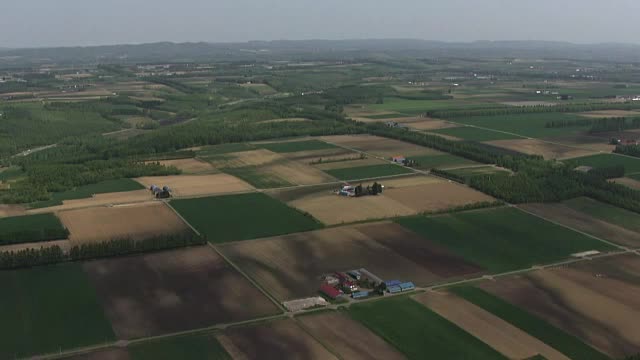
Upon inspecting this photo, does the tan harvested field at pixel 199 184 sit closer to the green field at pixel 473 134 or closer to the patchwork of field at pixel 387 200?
the patchwork of field at pixel 387 200

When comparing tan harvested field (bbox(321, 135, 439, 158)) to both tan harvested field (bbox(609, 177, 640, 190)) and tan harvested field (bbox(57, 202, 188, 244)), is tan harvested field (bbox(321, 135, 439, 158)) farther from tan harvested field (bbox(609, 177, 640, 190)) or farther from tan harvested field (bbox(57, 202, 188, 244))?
tan harvested field (bbox(57, 202, 188, 244))

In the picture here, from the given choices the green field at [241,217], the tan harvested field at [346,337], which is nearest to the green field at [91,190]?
the green field at [241,217]

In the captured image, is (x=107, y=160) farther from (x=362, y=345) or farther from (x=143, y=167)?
(x=362, y=345)

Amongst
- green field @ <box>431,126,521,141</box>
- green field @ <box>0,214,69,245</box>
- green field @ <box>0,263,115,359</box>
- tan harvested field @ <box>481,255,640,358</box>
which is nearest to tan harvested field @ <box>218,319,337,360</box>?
green field @ <box>0,263,115,359</box>

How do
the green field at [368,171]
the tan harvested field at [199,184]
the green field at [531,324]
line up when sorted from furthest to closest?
the green field at [368,171] < the tan harvested field at [199,184] < the green field at [531,324]

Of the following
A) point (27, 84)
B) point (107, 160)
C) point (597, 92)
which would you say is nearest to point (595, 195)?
point (107, 160)
